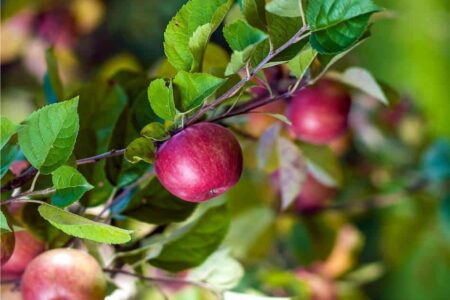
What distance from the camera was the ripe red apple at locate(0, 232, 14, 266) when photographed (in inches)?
16.0

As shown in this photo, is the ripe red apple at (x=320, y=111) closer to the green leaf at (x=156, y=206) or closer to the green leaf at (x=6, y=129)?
the green leaf at (x=156, y=206)

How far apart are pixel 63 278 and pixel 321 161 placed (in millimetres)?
297

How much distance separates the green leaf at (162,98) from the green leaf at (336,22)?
3.1 inches

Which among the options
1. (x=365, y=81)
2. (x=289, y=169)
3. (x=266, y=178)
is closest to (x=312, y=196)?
(x=266, y=178)

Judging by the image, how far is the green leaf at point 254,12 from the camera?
388 mm

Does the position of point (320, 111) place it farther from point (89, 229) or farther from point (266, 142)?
point (89, 229)

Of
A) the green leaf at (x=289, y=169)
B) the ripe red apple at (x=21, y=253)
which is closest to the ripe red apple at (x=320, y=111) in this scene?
the green leaf at (x=289, y=169)

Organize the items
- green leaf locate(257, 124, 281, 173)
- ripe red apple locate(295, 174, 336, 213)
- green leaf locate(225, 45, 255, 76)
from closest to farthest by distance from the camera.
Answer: green leaf locate(225, 45, 255, 76) < green leaf locate(257, 124, 281, 173) < ripe red apple locate(295, 174, 336, 213)

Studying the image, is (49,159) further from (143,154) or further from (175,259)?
(175,259)

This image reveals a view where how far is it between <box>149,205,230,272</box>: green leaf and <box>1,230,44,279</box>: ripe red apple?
8cm

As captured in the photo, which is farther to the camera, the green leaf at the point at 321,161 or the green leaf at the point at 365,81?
the green leaf at the point at 321,161

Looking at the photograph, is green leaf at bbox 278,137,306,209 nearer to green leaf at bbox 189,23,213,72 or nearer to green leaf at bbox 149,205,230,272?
green leaf at bbox 149,205,230,272

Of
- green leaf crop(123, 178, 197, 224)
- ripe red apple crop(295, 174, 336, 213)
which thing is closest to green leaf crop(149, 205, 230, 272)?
green leaf crop(123, 178, 197, 224)

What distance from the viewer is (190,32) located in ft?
1.27
